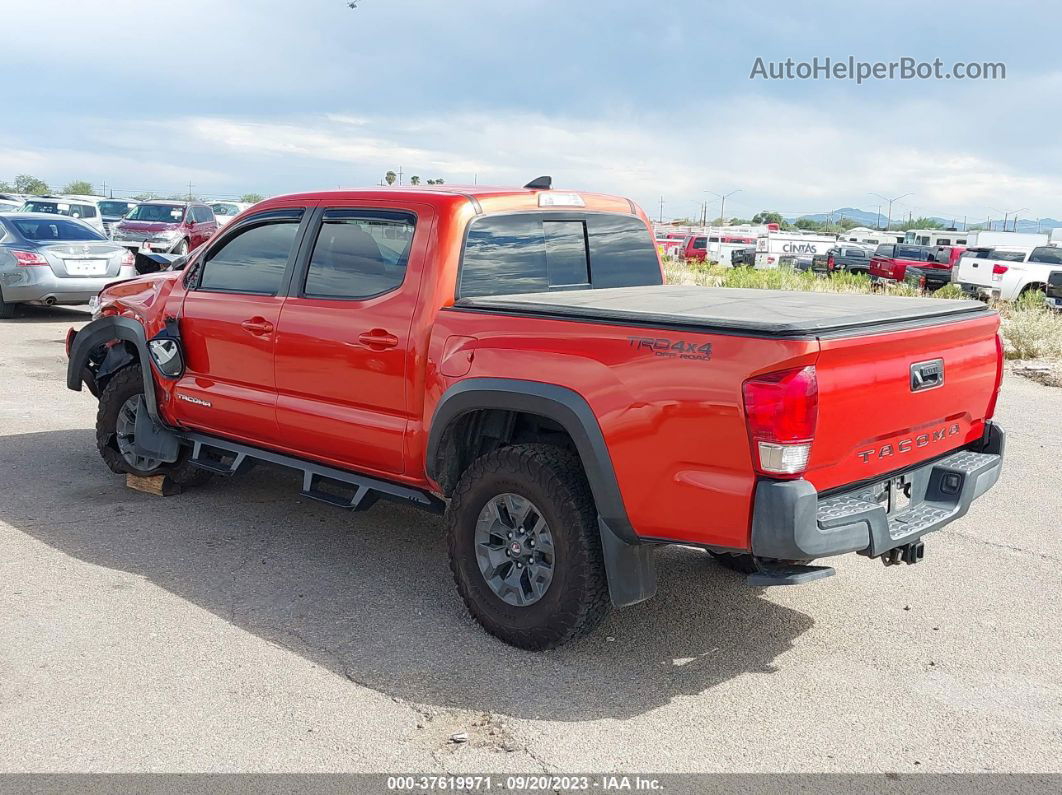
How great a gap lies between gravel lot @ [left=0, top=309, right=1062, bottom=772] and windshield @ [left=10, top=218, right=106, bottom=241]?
1018 centimetres

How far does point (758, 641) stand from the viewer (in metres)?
4.52

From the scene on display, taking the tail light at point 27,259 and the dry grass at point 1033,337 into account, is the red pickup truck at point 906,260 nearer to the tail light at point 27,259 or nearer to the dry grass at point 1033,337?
the dry grass at point 1033,337

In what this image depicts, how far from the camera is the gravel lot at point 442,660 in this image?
3527 millimetres

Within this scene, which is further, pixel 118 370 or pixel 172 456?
pixel 118 370

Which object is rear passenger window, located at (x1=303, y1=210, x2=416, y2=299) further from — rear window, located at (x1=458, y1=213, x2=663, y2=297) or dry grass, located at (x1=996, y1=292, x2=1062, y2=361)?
dry grass, located at (x1=996, y1=292, x2=1062, y2=361)

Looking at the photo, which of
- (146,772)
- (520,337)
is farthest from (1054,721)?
(146,772)

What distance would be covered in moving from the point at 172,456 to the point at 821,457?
4113 millimetres

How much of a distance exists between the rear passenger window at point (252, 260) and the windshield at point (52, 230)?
10.6 meters

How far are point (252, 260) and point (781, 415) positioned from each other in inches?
132

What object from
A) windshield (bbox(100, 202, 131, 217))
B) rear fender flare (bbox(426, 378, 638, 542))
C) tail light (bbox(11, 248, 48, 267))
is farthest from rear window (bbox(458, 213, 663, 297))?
windshield (bbox(100, 202, 131, 217))

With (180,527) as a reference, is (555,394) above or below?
above

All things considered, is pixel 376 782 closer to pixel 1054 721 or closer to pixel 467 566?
pixel 467 566

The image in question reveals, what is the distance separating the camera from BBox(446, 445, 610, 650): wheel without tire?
4.07 metres

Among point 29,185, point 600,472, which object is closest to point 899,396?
point 600,472
